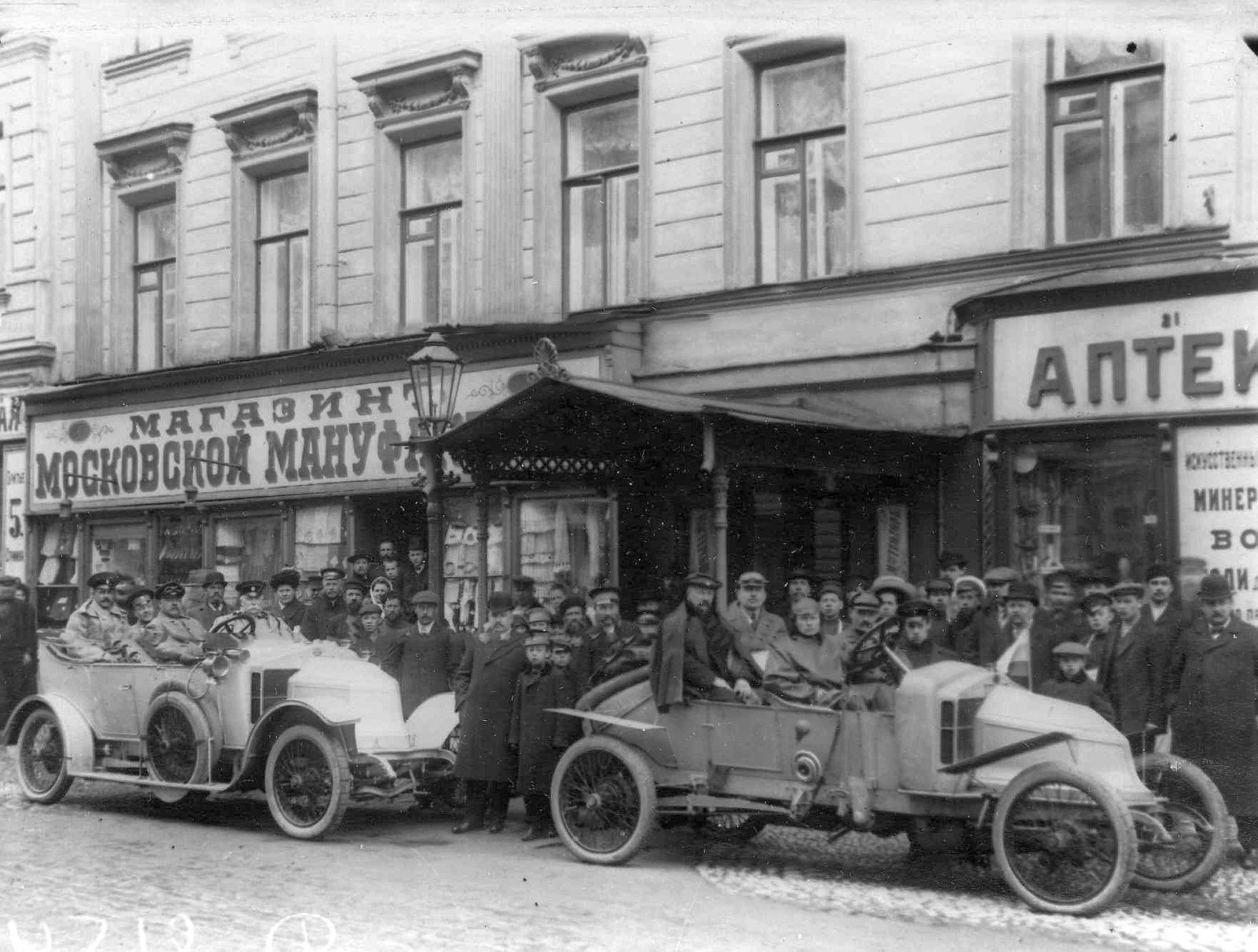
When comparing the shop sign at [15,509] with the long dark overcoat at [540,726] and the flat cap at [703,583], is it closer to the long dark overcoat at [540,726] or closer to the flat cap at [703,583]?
the long dark overcoat at [540,726]

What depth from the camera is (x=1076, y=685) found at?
834cm

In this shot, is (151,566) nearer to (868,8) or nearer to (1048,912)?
(868,8)

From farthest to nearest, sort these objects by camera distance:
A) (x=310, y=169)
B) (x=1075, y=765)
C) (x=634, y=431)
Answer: (x=310, y=169), (x=634, y=431), (x=1075, y=765)

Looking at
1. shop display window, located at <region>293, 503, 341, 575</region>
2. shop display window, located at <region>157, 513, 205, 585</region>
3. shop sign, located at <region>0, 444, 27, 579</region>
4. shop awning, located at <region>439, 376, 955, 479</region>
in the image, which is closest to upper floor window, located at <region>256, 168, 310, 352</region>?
shop display window, located at <region>293, 503, 341, 575</region>

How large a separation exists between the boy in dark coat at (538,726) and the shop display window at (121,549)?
11.1m

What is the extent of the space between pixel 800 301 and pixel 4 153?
1239cm

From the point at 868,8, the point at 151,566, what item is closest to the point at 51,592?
the point at 151,566

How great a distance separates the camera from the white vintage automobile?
31.0 ft

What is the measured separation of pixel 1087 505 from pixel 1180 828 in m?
4.92

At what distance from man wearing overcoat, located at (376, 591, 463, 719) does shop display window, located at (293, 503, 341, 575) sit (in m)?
6.39

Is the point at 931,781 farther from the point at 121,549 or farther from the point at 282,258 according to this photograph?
the point at 121,549

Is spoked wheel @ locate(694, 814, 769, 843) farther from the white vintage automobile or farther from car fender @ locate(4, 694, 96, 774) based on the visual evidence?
car fender @ locate(4, 694, 96, 774)

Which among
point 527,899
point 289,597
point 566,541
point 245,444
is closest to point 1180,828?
point 527,899

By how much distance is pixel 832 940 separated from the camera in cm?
675
